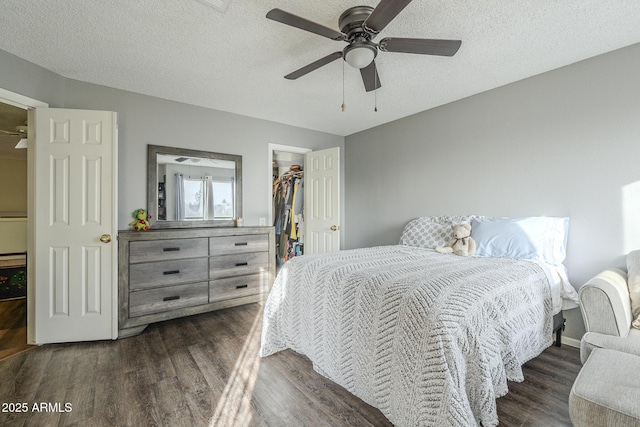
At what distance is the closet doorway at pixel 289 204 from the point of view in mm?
4699

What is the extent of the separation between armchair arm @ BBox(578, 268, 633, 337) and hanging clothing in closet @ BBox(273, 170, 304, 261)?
3564mm

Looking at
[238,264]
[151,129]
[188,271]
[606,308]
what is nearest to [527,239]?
[606,308]

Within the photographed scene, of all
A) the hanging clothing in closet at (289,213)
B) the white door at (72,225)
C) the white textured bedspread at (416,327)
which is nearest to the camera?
the white textured bedspread at (416,327)

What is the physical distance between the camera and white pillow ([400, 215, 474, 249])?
2972 mm

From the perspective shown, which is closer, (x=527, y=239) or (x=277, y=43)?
(x=277, y=43)

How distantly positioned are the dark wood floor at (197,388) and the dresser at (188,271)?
1.09 feet

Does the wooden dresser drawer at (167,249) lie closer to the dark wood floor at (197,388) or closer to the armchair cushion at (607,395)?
the dark wood floor at (197,388)

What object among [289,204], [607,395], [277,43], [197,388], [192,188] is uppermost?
[277,43]

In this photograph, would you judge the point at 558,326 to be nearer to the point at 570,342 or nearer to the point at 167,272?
the point at 570,342

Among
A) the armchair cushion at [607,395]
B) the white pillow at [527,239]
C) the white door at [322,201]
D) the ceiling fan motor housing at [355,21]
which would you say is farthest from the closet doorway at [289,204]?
the armchair cushion at [607,395]

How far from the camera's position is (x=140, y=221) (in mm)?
2916

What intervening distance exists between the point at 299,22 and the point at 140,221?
99.0 inches

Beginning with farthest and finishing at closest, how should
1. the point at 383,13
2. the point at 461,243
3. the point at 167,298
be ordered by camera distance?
the point at 167,298 < the point at 461,243 < the point at 383,13

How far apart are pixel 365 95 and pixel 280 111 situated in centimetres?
112
